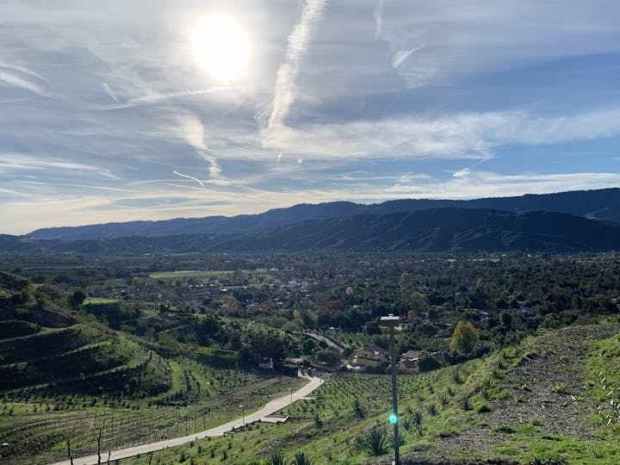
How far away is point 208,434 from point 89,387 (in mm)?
17464

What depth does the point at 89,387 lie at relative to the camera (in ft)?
158

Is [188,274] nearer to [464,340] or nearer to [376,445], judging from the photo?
[464,340]

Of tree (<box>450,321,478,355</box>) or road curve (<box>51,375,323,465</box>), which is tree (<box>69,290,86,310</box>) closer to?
road curve (<box>51,375,323,465</box>)

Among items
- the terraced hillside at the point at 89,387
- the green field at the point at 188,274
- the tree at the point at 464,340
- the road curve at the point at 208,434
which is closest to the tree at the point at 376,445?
the road curve at the point at 208,434

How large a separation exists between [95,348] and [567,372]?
46539 millimetres

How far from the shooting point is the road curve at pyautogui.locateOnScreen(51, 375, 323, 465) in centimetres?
3131

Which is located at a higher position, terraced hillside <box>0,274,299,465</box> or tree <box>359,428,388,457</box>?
tree <box>359,428,388,457</box>

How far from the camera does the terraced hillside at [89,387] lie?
116 feet

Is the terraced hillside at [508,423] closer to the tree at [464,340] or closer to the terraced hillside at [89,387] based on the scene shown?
the terraced hillside at [89,387]

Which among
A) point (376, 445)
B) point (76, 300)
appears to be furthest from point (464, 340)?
point (76, 300)

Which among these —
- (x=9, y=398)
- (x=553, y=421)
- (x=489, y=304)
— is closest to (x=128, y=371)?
(x=9, y=398)

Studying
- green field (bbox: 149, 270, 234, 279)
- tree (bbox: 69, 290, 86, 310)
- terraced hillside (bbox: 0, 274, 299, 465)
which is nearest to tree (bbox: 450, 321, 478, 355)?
terraced hillside (bbox: 0, 274, 299, 465)

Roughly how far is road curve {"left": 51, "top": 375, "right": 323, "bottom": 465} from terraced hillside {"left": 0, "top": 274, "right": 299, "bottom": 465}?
125 cm

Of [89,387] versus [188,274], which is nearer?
[89,387]
